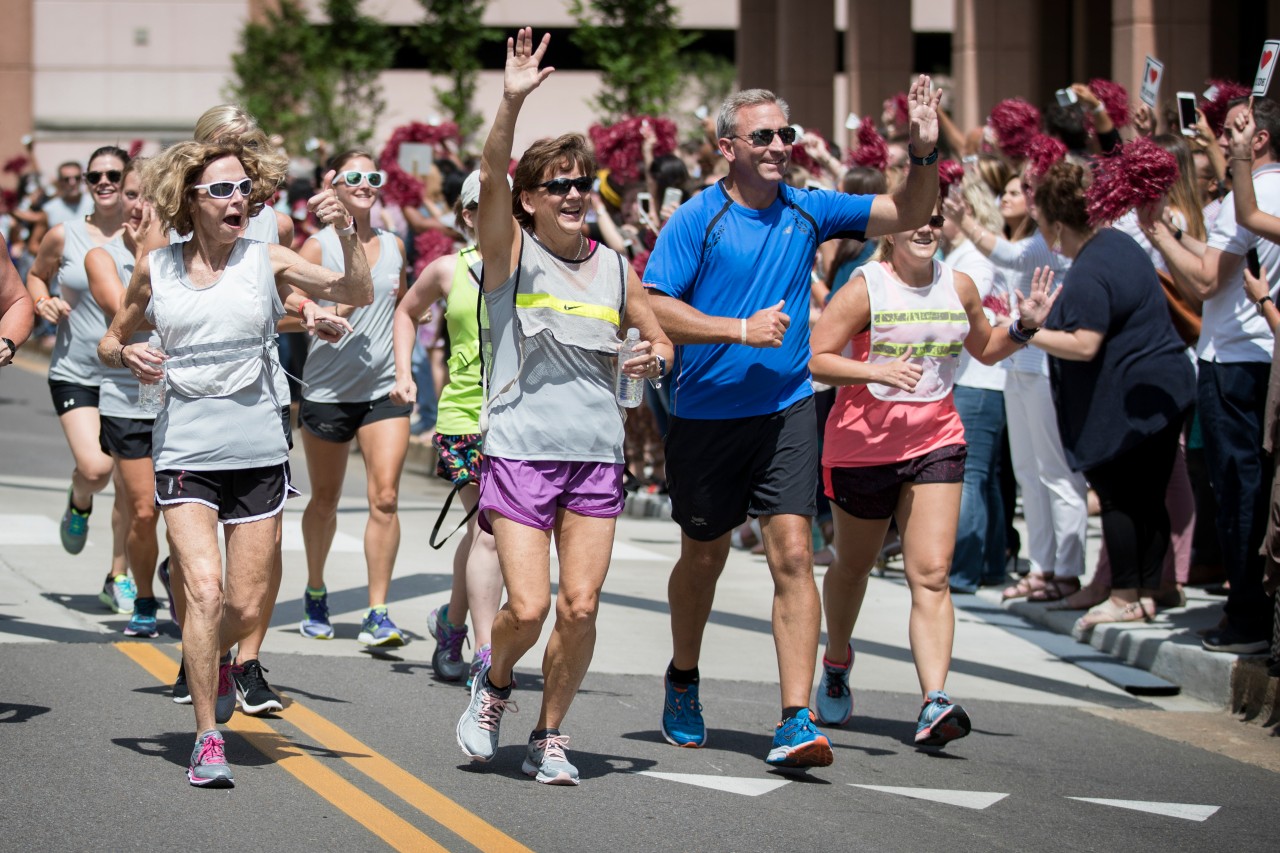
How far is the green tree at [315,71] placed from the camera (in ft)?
131

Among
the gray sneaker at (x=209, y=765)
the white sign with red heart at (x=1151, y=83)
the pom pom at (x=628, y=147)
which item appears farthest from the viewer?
the pom pom at (x=628, y=147)

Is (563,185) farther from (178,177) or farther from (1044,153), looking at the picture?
(1044,153)

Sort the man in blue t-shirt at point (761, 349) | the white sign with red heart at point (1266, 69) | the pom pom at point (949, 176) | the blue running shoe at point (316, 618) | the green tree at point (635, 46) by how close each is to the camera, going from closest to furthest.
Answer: the man in blue t-shirt at point (761, 349) → the white sign with red heart at point (1266, 69) → the blue running shoe at point (316, 618) → the pom pom at point (949, 176) → the green tree at point (635, 46)

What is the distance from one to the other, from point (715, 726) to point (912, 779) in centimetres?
107

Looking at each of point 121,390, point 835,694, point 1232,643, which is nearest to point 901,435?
point 835,694

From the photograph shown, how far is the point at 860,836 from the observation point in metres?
5.96

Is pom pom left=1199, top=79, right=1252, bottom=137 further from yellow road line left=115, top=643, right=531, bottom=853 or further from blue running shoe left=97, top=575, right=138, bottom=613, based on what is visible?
blue running shoe left=97, top=575, right=138, bottom=613

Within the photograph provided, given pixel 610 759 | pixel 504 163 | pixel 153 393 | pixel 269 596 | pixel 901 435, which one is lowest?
pixel 610 759

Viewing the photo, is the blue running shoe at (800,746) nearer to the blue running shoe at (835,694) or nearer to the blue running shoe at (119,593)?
the blue running shoe at (835,694)

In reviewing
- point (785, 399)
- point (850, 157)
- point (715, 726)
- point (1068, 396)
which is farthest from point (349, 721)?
point (850, 157)

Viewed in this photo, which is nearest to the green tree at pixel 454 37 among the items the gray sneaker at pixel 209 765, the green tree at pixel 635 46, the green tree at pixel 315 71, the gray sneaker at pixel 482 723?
the green tree at pixel 315 71

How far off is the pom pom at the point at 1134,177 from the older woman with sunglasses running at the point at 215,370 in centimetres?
398

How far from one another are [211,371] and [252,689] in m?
1.43

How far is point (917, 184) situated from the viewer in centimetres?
698
